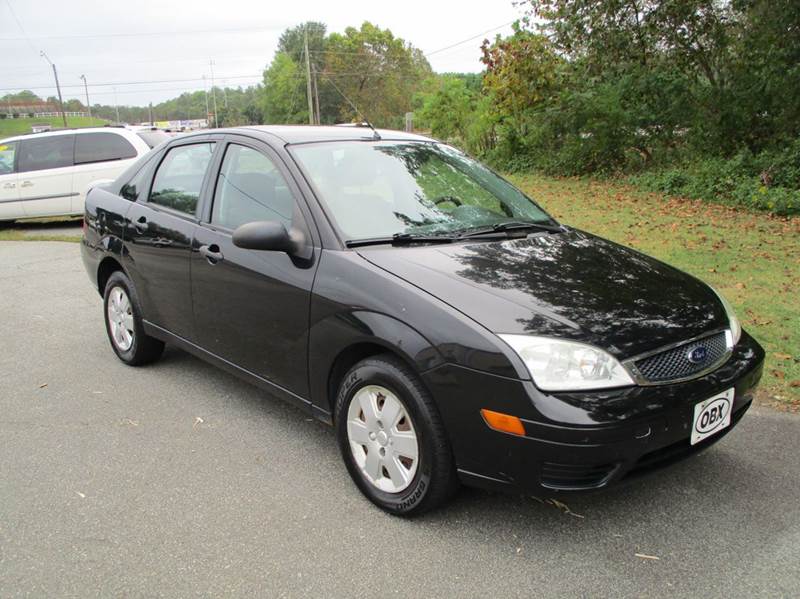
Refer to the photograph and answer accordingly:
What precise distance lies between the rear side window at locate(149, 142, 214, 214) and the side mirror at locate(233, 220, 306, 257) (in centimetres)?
100

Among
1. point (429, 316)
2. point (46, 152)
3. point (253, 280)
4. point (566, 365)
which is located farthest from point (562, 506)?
point (46, 152)

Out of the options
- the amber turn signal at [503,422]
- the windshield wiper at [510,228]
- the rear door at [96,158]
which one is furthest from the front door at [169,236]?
the rear door at [96,158]

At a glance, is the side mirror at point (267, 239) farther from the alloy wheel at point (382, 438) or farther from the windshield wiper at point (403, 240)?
the alloy wheel at point (382, 438)

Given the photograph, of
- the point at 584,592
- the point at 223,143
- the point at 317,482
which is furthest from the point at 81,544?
the point at 223,143

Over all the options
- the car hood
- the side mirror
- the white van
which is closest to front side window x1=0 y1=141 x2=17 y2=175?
the white van

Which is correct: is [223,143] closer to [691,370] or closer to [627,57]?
[691,370]

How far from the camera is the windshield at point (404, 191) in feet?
11.5

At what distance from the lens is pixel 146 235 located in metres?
4.53

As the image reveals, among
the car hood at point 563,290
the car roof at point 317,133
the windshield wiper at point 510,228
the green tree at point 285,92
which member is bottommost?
the car hood at point 563,290

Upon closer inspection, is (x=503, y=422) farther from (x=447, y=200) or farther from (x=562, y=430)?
(x=447, y=200)

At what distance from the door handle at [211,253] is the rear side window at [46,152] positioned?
9.60 meters

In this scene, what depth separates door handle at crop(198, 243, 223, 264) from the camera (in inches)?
152

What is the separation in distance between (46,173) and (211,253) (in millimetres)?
9872

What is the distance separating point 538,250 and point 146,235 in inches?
100
